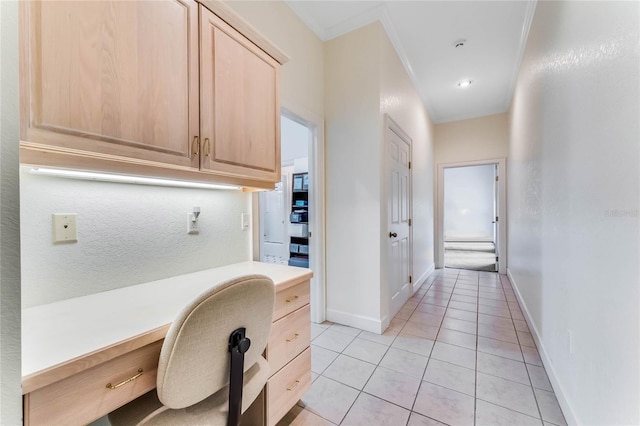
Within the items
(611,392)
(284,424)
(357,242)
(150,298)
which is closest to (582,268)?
(611,392)

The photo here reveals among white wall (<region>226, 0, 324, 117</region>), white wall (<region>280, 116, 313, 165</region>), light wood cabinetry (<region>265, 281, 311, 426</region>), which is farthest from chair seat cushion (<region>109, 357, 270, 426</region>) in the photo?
white wall (<region>280, 116, 313, 165</region>)

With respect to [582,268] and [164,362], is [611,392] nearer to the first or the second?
[582,268]

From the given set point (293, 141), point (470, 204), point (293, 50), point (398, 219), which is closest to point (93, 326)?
point (293, 50)

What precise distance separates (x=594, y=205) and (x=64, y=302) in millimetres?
2232

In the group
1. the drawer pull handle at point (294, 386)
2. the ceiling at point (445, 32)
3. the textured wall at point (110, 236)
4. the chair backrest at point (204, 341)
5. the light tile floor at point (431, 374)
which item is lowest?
the light tile floor at point (431, 374)

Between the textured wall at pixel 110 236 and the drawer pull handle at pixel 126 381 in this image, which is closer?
the drawer pull handle at pixel 126 381

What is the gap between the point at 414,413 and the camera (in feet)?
4.84

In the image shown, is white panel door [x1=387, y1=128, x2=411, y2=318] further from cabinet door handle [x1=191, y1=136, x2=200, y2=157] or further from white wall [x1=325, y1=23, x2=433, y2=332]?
cabinet door handle [x1=191, y1=136, x2=200, y2=157]

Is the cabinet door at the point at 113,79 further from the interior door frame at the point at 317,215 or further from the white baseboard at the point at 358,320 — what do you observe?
the white baseboard at the point at 358,320

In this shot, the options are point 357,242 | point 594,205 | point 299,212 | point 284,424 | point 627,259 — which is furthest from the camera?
point 299,212

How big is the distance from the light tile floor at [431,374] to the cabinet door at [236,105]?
4.67ft

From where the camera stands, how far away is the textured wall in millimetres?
945

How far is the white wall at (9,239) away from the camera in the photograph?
1.17 ft

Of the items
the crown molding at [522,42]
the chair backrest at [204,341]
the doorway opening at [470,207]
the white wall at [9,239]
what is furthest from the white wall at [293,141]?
the doorway opening at [470,207]
